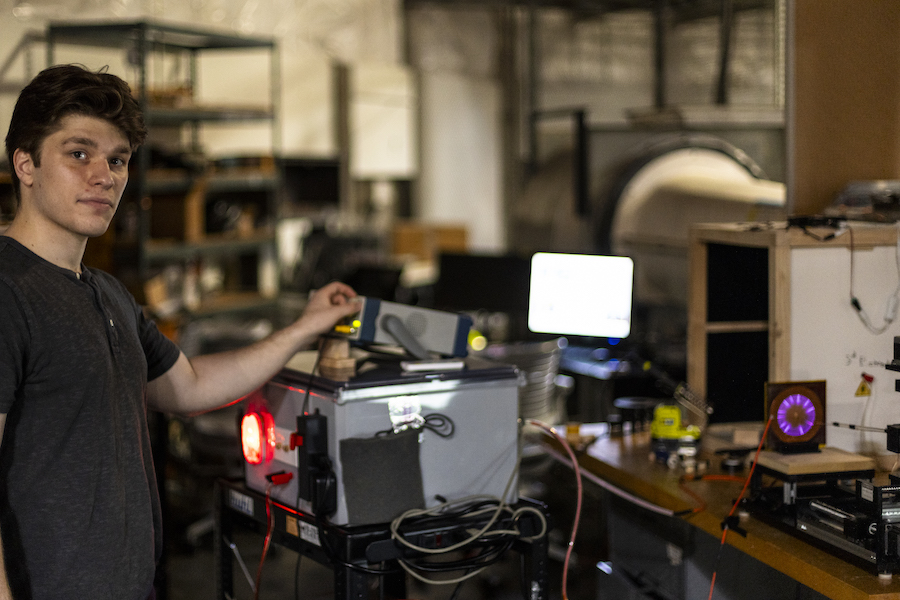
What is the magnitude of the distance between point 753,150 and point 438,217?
259 cm

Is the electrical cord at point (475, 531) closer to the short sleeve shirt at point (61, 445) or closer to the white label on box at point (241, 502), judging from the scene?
the white label on box at point (241, 502)

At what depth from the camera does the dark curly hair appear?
1.31 metres

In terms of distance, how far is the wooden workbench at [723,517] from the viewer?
4.63ft

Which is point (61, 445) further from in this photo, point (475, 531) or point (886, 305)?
point (886, 305)

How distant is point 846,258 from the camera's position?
1.91m

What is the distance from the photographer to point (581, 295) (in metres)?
2.61

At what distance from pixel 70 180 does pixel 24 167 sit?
7 cm

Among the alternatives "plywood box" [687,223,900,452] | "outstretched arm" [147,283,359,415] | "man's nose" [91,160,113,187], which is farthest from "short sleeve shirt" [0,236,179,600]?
"plywood box" [687,223,900,452]

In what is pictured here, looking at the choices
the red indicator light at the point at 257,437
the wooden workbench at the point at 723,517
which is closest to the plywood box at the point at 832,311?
the wooden workbench at the point at 723,517

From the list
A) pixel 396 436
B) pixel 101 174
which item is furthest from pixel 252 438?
pixel 101 174

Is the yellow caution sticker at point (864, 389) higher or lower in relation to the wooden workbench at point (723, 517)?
higher

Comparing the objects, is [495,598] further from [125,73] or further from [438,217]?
[438,217]

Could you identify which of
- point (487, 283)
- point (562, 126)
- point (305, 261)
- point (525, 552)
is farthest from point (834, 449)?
point (562, 126)

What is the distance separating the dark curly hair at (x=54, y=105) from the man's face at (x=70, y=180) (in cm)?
1
